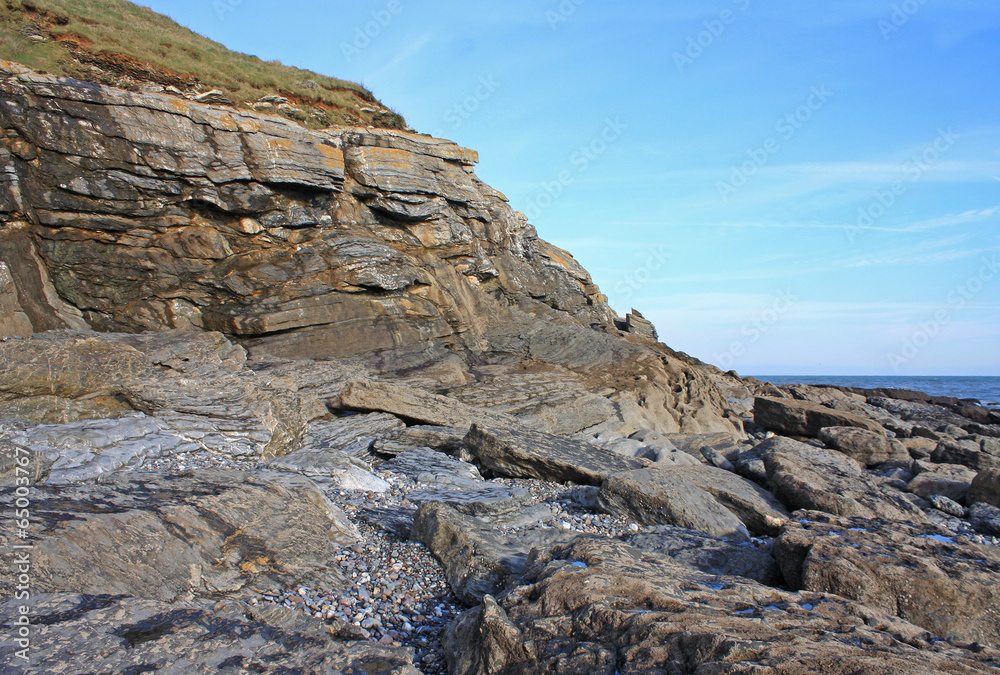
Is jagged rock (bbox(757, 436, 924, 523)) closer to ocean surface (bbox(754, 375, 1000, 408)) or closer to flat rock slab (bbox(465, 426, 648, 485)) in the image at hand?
flat rock slab (bbox(465, 426, 648, 485))

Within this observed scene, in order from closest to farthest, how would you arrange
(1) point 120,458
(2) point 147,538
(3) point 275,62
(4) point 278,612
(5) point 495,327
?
(4) point 278,612
(2) point 147,538
(1) point 120,458
(5) point 495,327
(3) point 275,62

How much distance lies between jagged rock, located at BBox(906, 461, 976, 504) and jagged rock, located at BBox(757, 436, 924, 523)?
149 centimetres

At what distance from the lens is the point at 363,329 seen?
19312 millimetres

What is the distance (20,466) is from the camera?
6266mm

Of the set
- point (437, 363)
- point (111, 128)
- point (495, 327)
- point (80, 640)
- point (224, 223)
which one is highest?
point (111, 128)

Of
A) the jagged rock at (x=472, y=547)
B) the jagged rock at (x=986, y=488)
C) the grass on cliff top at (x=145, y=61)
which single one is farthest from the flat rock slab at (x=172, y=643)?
the grass on cliff top at (x=145, y=61)

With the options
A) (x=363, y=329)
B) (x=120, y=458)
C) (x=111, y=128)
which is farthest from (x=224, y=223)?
(x=120, y=458)

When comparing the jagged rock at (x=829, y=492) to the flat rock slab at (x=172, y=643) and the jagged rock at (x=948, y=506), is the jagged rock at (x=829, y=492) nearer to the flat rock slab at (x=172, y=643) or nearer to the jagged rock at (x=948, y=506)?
the jagged rock at (x=948, y=506)

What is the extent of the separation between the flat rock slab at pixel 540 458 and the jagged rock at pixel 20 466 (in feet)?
20.3

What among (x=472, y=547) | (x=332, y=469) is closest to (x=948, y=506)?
(x=472, y=547)

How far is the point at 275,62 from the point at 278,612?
30.9 metres

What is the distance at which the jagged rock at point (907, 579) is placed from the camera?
4.62 m

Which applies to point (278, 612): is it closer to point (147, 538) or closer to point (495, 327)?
point (147, 538)

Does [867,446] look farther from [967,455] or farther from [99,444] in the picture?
[99,444]
